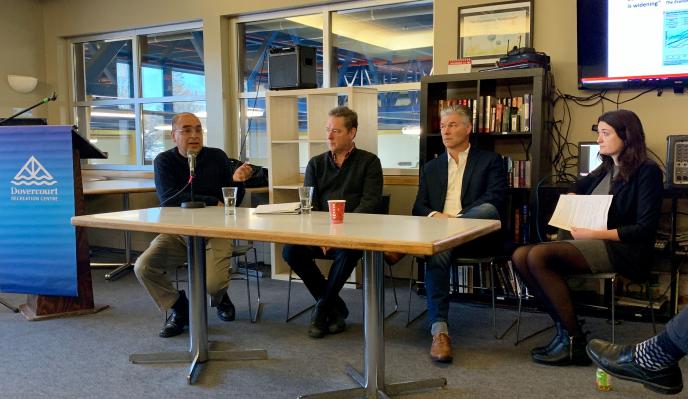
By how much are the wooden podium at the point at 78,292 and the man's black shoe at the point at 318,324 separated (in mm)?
1366

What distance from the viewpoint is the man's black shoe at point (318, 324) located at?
2.97 metres

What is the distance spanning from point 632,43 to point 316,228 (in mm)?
2368

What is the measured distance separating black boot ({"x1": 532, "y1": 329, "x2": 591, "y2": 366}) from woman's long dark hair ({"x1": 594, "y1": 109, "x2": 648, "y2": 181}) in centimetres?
76

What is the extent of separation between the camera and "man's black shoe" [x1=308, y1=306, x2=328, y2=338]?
2.97m

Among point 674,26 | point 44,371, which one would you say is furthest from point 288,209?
point 674,26

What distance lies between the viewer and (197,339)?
2586mm

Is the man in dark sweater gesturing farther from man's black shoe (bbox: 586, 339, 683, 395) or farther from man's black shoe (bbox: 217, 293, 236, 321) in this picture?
man's black shoe (bbox: 586, 339, 683, 395)

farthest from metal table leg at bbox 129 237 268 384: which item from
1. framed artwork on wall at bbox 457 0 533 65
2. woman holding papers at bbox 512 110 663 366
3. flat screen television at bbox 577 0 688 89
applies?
flat screen television at bbox 577 0 688 89

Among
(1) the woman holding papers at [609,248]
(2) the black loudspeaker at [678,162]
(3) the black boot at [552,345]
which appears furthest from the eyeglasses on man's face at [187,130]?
(2) the black loudspeaker at [678,162]

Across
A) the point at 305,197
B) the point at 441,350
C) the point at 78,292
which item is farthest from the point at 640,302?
the point at 78,292

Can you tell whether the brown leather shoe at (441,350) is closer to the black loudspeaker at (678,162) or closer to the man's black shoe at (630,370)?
the man's black shoe at (630,370)

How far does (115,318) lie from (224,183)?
0.96m

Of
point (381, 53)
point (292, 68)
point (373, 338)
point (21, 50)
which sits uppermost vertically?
point (21, 50)

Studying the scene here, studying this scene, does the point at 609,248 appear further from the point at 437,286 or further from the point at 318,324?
the point at 318,324
